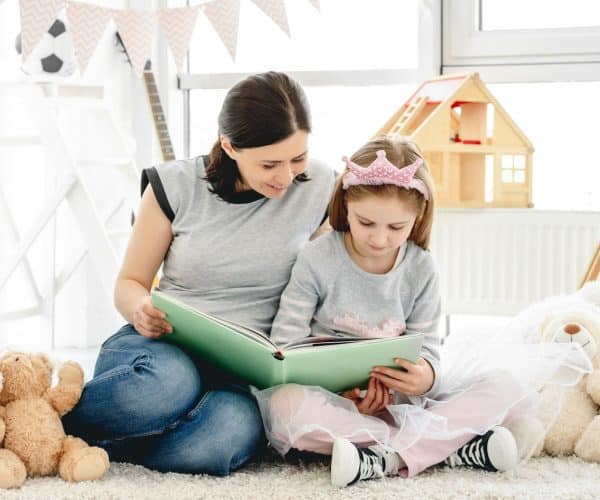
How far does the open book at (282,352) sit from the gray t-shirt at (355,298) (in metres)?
0.12

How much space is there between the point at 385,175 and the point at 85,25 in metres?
0.96

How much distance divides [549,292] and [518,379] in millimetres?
1212

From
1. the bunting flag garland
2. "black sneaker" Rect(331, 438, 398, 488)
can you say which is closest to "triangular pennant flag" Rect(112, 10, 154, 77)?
the bunting flag garland

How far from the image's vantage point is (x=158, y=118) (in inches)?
111

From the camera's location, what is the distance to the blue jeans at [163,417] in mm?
1436

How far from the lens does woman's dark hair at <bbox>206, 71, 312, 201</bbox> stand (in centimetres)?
154

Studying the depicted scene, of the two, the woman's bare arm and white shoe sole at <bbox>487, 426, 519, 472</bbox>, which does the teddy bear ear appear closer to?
the woman's bare arm

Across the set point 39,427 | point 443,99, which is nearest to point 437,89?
point 443,99

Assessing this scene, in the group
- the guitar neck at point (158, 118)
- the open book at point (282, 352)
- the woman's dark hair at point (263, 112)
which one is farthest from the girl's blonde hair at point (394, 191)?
the guitar neck at point (158, 118)

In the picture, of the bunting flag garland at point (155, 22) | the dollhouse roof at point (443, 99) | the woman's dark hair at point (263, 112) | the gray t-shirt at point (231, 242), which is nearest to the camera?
the woman's dark hair at point (263, 112)

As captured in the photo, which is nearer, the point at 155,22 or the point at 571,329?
the point at 571,329

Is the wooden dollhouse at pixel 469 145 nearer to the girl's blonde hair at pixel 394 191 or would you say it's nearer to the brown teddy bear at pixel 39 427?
the girl's blonde hair at pixel 394 191

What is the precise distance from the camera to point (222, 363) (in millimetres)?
1508

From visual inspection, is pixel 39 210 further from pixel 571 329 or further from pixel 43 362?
pixel 571 329
